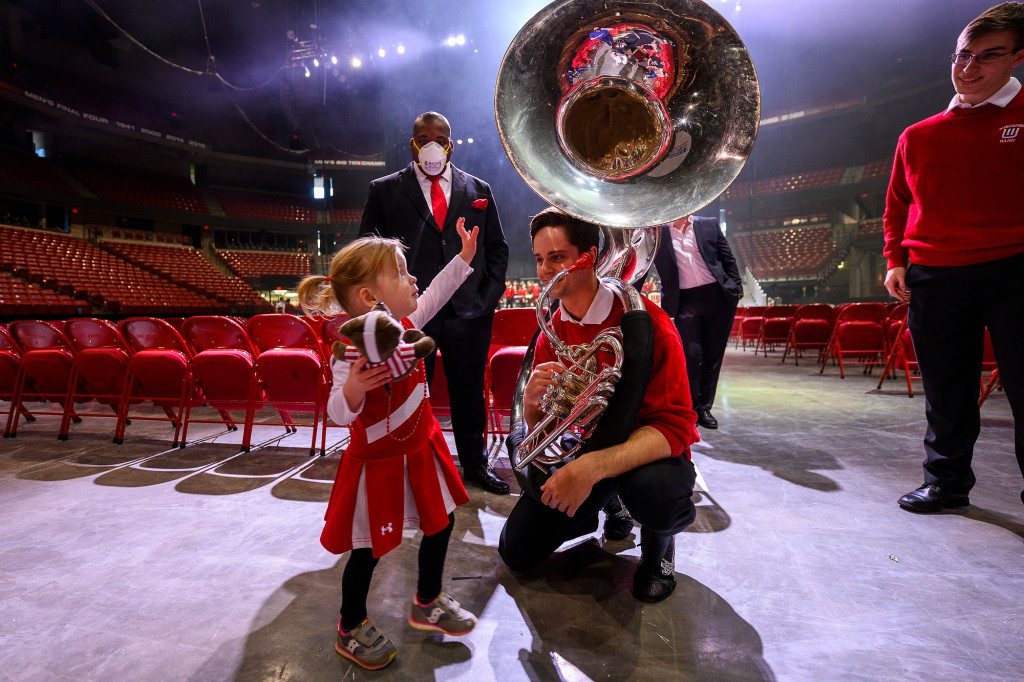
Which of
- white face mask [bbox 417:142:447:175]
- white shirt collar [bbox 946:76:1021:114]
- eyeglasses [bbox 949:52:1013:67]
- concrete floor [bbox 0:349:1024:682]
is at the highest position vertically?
eyeglasses [bbox 949:52:1013:67]

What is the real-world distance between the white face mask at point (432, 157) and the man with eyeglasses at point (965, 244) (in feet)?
6.34

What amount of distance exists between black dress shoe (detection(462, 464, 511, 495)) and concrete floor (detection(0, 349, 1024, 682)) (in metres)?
0.06

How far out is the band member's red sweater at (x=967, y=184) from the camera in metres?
1.74

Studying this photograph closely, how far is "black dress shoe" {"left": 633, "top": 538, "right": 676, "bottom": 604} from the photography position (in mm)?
1390

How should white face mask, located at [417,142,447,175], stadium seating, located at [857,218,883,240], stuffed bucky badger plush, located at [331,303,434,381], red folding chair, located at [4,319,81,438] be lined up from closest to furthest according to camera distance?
1. stuffed bucky badger plush, located at [331,303,434,381]
2. white face mask, located at [417,142,447,175]
3. red folding chair, located at [4,319,81,438]
4. stadium seating, located at [857,218,883,240]

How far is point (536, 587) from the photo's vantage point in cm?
149

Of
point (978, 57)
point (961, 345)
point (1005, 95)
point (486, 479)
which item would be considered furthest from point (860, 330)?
Result: point (486, 479)

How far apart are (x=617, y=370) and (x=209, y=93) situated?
24586 mm

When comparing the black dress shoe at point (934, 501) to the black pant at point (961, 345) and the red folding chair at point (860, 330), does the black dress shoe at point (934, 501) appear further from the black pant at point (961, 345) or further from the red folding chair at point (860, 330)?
the red folding chair at point (860, 330)

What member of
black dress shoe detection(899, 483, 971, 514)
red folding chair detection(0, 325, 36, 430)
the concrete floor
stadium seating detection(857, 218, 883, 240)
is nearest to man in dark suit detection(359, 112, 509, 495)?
the concrete floor

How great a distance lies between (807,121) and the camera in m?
18.8

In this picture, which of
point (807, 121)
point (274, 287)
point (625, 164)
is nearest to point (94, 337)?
point (625, 164)

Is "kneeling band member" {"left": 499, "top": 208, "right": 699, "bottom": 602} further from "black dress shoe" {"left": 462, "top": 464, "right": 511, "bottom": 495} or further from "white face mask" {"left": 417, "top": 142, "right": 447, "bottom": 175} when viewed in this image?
"white face mask" {"left": 417, "top": 142, "right": 447, "bottom": 175}

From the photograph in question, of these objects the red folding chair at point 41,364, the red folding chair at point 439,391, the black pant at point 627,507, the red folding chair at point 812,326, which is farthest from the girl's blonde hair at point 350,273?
the red folding chair at point 812,326
